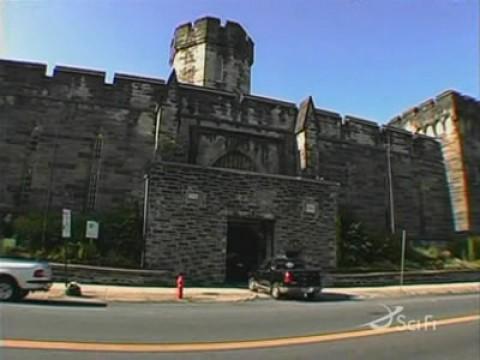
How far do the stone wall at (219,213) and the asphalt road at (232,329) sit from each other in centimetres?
639

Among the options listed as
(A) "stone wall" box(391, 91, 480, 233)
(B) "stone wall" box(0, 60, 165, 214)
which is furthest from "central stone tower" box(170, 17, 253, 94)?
(A) "stone wall" box(391, 91, 480, 233)

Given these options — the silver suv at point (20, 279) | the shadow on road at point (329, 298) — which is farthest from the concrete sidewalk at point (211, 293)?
the silver suv at point (20, 279)

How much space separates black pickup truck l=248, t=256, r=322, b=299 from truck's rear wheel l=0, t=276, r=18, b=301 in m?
7.30

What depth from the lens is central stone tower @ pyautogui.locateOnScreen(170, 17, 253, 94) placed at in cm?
2845

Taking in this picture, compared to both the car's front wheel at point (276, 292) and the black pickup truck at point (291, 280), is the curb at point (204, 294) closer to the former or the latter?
the car's front wheel at point (276, 292)

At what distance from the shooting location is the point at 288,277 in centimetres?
1393

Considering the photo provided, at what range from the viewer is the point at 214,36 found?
28.6m

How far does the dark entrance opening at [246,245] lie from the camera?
19.2 meters

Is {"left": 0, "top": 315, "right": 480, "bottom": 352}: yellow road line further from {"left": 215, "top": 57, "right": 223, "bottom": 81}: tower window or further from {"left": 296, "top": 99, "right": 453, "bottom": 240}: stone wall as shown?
{"left": 215, "top": 57, "right": 223, "bottom": 81}: tower window

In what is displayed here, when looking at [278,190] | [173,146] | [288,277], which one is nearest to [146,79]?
[173,146]

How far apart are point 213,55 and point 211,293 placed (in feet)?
58.4

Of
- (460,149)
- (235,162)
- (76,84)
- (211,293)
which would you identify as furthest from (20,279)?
(460,149)

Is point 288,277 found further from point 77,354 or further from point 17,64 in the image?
point 17,64

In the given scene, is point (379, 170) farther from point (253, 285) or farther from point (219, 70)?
point (253, 285)
